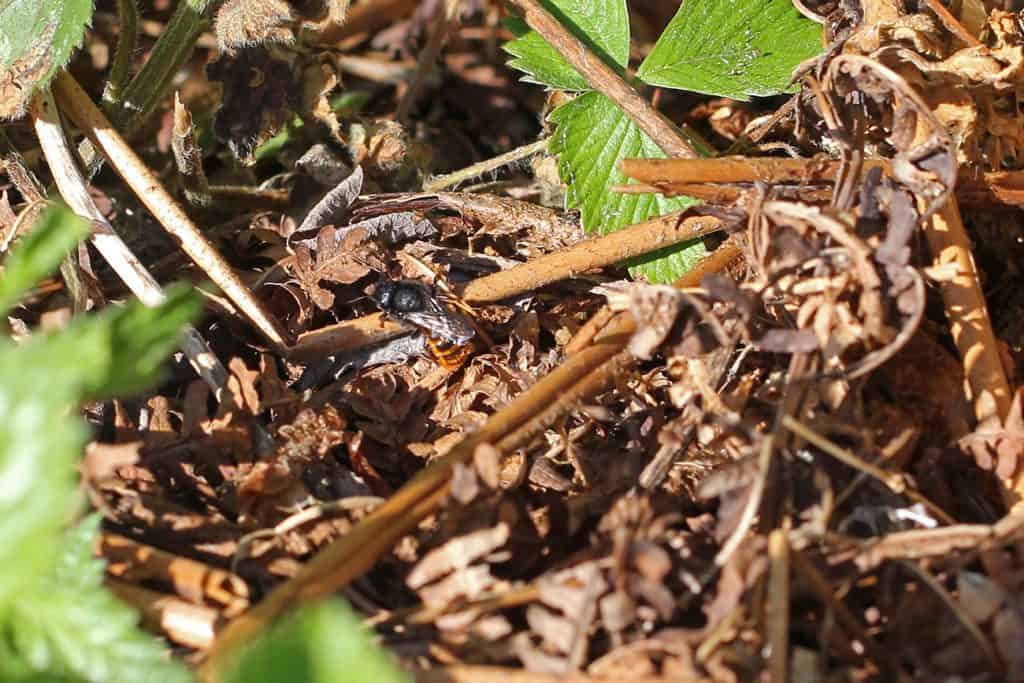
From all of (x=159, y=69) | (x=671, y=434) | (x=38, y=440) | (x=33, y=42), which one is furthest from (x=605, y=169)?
(x=38, y=440)

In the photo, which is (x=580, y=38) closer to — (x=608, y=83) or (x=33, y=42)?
(x=608, y=83)

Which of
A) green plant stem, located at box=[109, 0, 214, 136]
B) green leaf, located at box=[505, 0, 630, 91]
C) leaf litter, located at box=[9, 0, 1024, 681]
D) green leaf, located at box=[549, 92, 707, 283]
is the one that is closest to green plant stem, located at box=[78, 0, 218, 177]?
green plant stem, located at box=[109, 0, 214, 136]

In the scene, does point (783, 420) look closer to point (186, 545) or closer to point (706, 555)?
point (706, 555)

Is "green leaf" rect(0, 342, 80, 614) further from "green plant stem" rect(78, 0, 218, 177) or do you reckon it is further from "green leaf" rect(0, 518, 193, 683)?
"green plant stem" rect(78, 0, 218, 177)

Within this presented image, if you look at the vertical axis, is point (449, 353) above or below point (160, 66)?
below

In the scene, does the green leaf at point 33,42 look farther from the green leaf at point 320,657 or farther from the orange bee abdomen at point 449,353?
the green leaf at point 320,657

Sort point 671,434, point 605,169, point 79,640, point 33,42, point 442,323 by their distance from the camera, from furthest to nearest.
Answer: point 605,169 < point 33,42 < point 442,323 < point 671,434 < point 79,640
